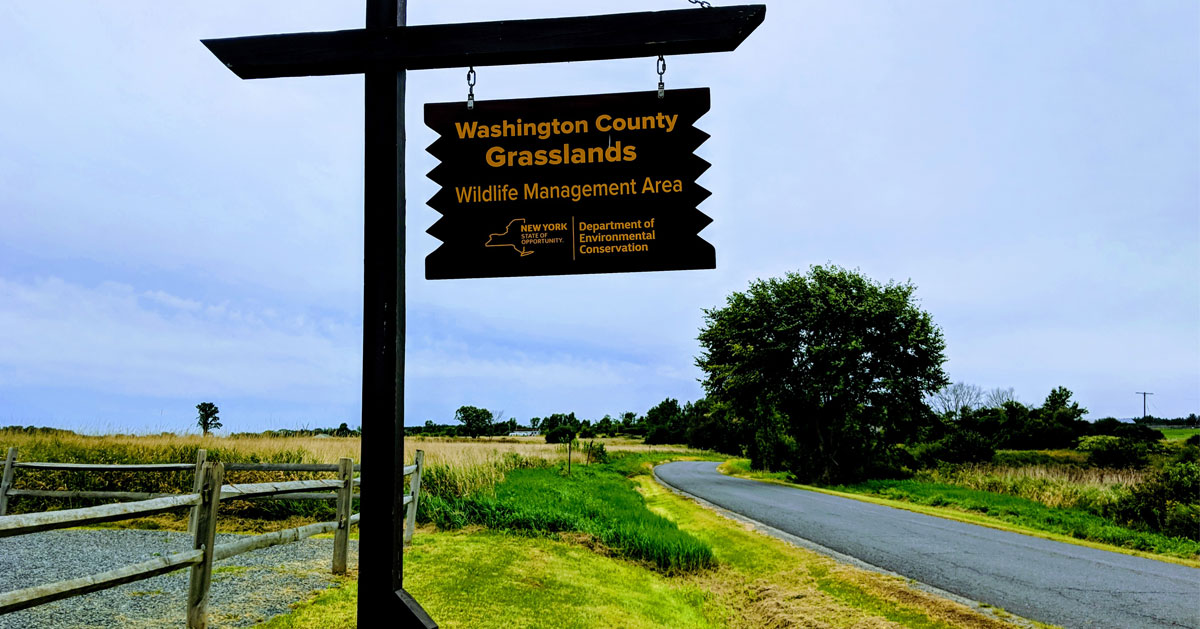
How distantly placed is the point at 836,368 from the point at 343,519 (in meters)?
25.7

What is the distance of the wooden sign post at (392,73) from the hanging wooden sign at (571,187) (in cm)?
27

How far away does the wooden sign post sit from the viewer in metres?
4.01

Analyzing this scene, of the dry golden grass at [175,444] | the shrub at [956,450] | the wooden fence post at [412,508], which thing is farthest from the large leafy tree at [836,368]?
the wooden fence post at [412,508]

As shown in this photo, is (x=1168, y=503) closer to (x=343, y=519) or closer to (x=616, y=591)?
(x=616, y=591)

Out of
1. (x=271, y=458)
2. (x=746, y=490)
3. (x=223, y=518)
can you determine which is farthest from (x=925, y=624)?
(x=746, y=490)

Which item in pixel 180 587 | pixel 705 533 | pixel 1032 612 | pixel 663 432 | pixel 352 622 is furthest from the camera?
pixel 663 432

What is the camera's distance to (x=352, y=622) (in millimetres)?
5566

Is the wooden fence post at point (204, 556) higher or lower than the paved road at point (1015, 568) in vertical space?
higher

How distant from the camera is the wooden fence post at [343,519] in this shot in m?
7.61

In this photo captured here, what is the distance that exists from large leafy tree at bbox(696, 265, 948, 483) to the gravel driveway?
2440cm

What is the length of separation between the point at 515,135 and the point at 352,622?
4.09m

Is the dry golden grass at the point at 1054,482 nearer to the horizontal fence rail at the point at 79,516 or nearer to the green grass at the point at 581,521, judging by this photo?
the green grass at the point at 581,521

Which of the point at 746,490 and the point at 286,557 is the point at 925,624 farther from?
the point at 746,490

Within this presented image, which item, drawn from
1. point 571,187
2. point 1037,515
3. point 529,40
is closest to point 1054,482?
point 1037,515
